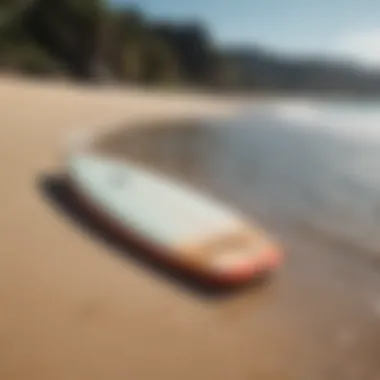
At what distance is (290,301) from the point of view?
147cm

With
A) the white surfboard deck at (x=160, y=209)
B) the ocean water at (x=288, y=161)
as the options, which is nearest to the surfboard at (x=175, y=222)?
the white surfboard deck at (x=160, y=209)

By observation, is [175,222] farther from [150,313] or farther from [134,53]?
[134,53]

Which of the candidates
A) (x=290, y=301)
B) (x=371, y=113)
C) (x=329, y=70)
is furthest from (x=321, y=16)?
(x=371, y=113)

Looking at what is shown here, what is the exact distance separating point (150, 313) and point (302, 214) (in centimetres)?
108

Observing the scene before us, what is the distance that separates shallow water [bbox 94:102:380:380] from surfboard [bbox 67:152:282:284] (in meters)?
0.09

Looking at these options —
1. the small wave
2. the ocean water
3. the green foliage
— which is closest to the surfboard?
the ocean water

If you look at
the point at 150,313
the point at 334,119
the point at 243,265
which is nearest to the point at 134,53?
the point at 243,265

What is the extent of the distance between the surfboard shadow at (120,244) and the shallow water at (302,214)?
2.0 inches

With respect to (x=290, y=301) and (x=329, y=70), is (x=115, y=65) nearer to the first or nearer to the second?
(x=329, y=70)

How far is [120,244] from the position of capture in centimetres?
150

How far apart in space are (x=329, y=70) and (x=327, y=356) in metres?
1.09

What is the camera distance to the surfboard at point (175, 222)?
4.63 feet

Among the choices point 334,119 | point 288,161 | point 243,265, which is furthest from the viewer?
point 334,119

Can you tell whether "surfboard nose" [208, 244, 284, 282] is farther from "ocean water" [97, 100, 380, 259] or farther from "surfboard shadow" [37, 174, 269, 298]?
"ocean water" [97, 100, 380, 259]
